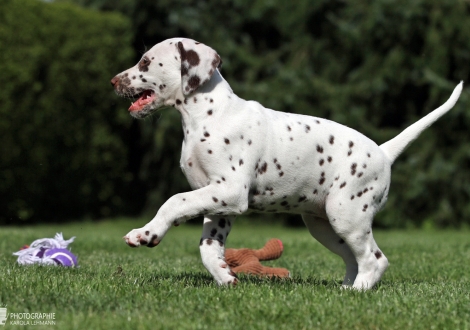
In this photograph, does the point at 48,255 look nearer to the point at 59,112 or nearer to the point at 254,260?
the point at 254,260

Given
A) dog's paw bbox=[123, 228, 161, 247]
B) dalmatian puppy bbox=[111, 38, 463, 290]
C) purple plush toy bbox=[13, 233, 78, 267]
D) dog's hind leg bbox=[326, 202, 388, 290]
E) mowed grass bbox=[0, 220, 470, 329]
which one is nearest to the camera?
mowed grass bbox=[0, 220, 470, 329]

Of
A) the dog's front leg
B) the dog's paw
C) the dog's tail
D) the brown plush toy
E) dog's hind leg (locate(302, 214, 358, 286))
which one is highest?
the dog's tail

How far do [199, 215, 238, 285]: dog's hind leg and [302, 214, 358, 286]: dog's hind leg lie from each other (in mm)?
781

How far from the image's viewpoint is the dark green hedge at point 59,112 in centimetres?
1288

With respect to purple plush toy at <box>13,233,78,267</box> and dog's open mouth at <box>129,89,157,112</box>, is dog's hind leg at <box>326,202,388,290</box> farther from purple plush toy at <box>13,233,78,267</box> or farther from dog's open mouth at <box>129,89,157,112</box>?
purple plush toy at <box>13,233,78,267</box>

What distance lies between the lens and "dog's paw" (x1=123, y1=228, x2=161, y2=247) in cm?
411

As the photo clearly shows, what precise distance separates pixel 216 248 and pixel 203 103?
3.10 feet

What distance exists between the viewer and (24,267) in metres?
5.28

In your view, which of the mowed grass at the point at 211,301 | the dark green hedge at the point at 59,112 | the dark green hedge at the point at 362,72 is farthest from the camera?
the dark green hedge at the point at 362,72

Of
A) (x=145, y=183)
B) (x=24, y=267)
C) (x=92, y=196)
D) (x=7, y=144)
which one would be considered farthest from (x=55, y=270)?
(x=145, y=183)

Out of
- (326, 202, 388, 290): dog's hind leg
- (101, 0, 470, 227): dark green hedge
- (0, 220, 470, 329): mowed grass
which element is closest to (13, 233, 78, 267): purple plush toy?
(0, 220, 470, 329): mowed grass

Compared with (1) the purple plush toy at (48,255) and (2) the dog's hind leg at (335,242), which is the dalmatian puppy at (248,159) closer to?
(2) the dog's hind leg at (335,242)

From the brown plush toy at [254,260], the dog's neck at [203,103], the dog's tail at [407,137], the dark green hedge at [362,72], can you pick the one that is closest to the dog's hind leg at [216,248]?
the dog's neck at [203,103]

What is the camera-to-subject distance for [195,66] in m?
4.54
